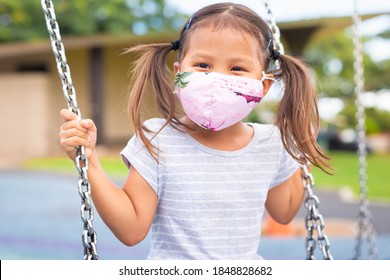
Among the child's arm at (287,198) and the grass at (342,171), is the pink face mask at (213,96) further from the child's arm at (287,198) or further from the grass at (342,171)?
the grass at (342,171)

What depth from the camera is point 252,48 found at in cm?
184

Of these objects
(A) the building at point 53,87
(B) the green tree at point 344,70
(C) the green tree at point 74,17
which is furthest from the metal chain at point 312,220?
(B) the green tree at point 344,70

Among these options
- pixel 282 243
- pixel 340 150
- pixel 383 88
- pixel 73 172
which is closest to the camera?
pixel 282 243

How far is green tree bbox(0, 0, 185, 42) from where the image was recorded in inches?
810

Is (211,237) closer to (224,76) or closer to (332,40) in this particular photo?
(224,76)

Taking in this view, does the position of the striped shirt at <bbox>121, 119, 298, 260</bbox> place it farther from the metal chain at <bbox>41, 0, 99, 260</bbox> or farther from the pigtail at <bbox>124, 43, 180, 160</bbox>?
the metal chain at <bbox>41, 0, 99, 260</bbox>

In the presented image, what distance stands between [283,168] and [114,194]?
22.6 inches

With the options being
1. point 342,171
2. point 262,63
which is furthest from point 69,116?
point 342,171

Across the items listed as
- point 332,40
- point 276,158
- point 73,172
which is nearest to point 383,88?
point 332,40

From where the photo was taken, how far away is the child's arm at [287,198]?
2074mm

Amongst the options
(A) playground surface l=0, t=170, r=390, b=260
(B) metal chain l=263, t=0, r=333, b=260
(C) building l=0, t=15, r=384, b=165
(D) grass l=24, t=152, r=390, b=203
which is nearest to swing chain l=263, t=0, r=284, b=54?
(B) metal chain l=263, t=0, r=333, b=260

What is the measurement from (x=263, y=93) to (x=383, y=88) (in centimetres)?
2166

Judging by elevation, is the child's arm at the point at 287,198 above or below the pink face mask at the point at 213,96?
below

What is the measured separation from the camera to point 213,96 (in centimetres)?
178
